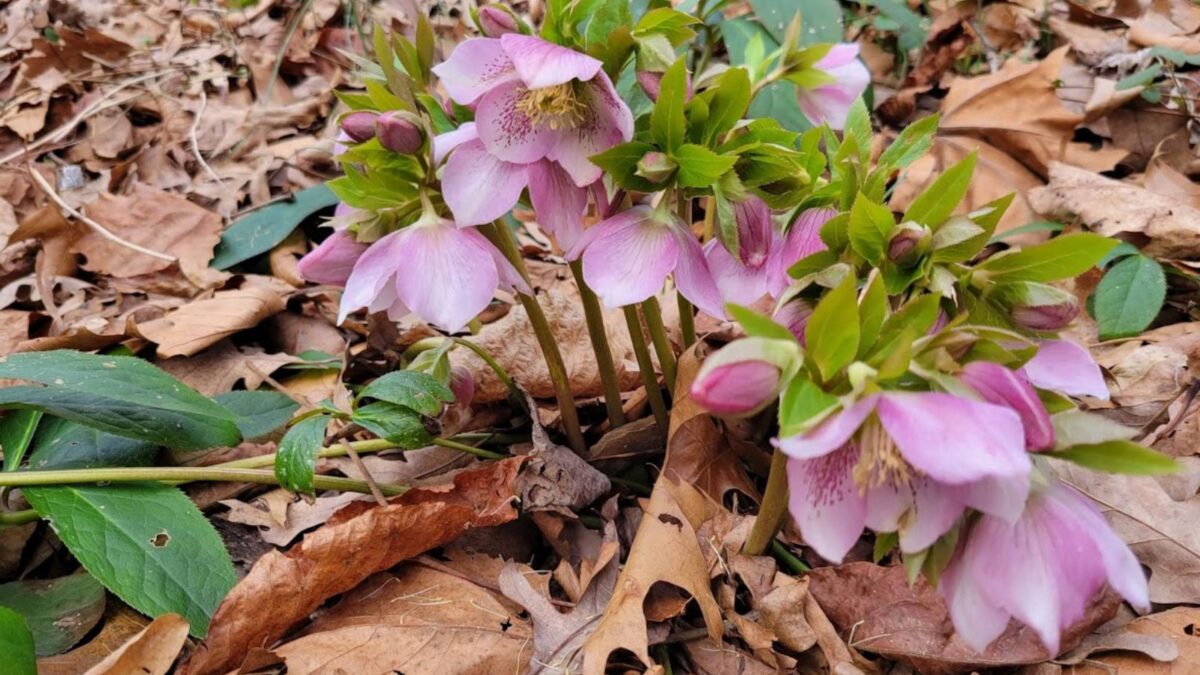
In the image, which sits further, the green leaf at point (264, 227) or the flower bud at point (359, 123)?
the green leaf at point (264, 227)

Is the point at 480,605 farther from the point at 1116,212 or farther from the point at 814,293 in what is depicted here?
the point at 1116,212

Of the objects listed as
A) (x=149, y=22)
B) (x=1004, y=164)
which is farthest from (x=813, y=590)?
(x=149, y=22)

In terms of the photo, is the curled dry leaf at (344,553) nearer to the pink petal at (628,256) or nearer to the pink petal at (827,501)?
the pink petal at (628,256)

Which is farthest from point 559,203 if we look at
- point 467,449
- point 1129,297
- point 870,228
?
point 1129,297

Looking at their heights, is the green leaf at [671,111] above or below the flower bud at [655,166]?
above

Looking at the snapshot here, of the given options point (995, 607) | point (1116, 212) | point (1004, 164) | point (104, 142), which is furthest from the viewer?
point (104, 142)

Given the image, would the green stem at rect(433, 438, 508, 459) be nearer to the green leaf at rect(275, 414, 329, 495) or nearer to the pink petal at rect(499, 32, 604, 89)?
the green leaf at rect(275, 414, 329, 495)

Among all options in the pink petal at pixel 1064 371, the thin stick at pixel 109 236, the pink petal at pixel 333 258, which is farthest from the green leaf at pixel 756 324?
the thin stick at pixel 109 236

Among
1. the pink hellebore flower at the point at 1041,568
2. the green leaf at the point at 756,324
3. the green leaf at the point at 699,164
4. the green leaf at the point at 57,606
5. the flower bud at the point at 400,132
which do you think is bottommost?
the green leaf at the point at 57,606
